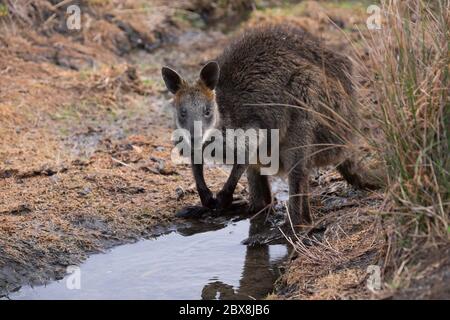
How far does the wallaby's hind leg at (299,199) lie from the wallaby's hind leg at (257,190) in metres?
0.54

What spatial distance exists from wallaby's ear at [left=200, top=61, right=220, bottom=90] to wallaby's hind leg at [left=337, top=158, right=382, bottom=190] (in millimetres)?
1262

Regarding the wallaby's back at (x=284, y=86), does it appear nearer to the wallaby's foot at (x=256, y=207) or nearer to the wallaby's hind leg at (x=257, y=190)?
the wallaby's hind leg at (x=257, y=190)

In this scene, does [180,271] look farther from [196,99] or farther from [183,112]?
[196,99]

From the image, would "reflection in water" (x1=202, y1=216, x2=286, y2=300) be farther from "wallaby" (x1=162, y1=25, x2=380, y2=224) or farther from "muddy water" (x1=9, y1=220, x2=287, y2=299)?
"wallaby" (x1=162, y1=25, x2=380, y2=224)

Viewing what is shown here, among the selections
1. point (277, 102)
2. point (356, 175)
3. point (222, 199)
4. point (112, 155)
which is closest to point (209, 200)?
point (222, 199)

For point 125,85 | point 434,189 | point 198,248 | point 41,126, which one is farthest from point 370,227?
point 125,85

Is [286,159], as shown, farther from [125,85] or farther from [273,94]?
[125,85]

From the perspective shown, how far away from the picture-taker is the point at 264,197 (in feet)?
24.3

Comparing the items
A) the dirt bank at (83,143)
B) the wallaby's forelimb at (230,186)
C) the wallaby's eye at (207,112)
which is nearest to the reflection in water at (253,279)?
the wallaby's forelimb at (230,186)

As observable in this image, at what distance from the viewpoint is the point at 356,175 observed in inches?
280

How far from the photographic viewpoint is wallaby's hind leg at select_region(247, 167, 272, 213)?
7.32 meters

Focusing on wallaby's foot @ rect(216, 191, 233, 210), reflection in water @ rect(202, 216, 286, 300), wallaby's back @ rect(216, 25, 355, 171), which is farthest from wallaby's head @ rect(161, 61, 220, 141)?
reflection in water @ rect(202, 216, 286, 300)

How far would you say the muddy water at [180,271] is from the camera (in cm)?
571

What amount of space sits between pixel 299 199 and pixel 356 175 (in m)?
0.64
